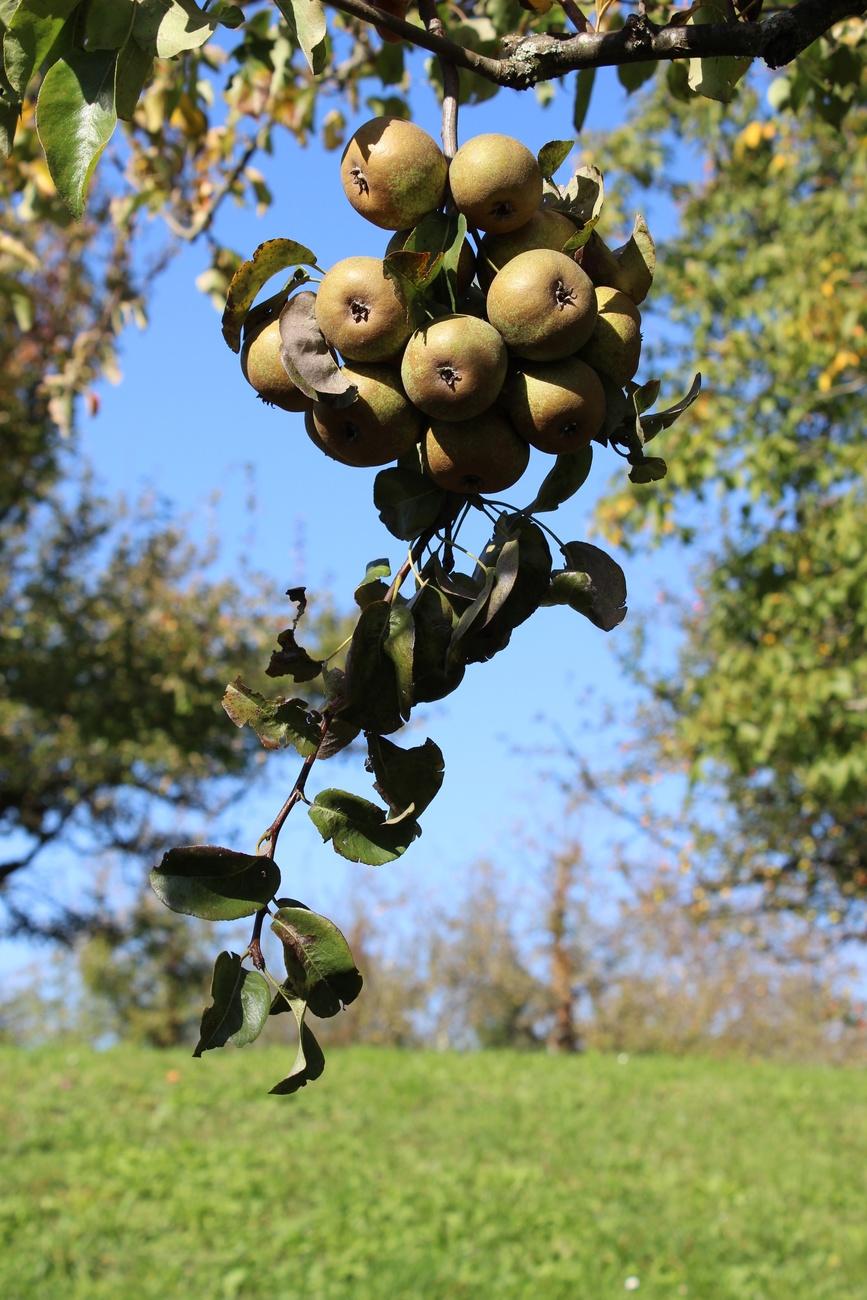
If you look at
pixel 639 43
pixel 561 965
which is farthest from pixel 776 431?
pixel 561 965

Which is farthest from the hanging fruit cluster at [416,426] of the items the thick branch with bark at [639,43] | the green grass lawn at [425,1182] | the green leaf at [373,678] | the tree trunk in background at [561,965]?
the tree trunk in background at [561,965]

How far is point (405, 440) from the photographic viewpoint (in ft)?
3.61

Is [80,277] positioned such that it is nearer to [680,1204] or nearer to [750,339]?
[750,339]

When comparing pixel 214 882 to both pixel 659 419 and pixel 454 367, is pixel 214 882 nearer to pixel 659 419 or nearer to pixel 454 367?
pixel 454 367

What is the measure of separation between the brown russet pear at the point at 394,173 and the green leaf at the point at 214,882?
57 centimetres

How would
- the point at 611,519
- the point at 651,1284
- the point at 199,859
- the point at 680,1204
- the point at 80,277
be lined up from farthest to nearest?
the point at 80,277 → the point at 611,519 → the point at 680,1204 → the point at 651,1284 → the point at 199,859

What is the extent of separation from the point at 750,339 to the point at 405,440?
321 inches

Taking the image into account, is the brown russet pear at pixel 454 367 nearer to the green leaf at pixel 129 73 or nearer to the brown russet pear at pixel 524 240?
the brown russet pear at pixel 524 240

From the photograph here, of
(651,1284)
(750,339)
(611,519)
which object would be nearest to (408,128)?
(651,1284)

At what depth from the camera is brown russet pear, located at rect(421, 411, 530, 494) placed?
3.53 ft

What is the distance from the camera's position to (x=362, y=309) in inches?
41.7

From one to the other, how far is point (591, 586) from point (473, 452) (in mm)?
164

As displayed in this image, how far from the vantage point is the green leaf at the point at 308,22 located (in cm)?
125

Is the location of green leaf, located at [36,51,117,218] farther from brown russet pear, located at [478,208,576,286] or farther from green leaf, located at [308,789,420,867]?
green leaf, located at [308,789,420,867]
